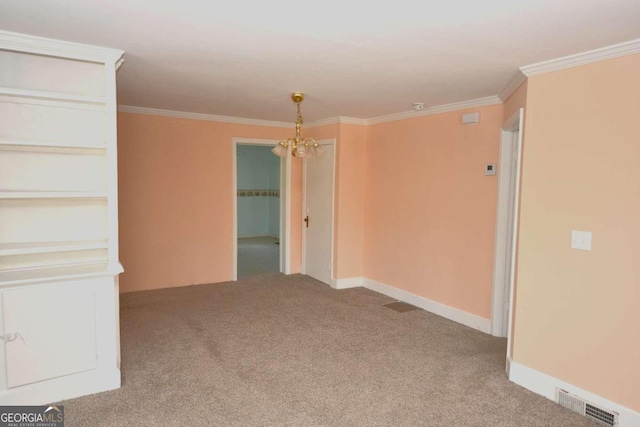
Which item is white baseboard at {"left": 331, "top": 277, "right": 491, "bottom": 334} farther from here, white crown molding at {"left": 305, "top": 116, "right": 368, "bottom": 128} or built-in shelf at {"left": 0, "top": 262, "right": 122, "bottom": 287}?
built-in shelf at {"left": 0, "top": 262, "right": 122, "bottom": 287}

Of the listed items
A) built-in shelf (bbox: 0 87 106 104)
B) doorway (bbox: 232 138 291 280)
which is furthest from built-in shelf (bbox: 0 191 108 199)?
doorway (bbox: 232 138 291 280)

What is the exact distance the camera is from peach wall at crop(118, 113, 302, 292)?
5.25m

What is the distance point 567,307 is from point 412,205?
2.41 metres

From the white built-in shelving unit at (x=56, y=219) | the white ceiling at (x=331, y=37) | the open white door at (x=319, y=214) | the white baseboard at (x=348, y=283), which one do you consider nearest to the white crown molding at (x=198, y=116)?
the open white door at (x=319, y=214)

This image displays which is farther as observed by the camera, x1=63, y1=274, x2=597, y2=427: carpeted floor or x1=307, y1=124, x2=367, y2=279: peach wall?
x1=307, y1=124, x2=367, y2=279: peach wall

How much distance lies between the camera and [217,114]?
5578 mm

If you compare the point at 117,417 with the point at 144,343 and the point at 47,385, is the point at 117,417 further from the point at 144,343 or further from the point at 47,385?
the point at 144,343

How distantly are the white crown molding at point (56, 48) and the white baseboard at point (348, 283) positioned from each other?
153 inches

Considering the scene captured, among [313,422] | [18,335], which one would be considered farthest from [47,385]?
[313,422]

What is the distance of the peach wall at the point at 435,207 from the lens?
14.0ft

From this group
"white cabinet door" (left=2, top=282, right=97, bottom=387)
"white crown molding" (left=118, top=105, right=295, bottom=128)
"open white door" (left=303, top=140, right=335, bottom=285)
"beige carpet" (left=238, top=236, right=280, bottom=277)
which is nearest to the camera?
"white cabinet door" (left=2, top=282, right=97, bottom=387)

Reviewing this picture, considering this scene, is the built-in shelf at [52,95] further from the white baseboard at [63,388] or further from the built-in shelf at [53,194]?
the white baseboard at [63,388]

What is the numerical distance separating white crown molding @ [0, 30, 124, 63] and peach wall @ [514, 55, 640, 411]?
118 inches

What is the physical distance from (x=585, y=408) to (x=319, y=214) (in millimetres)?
4007
